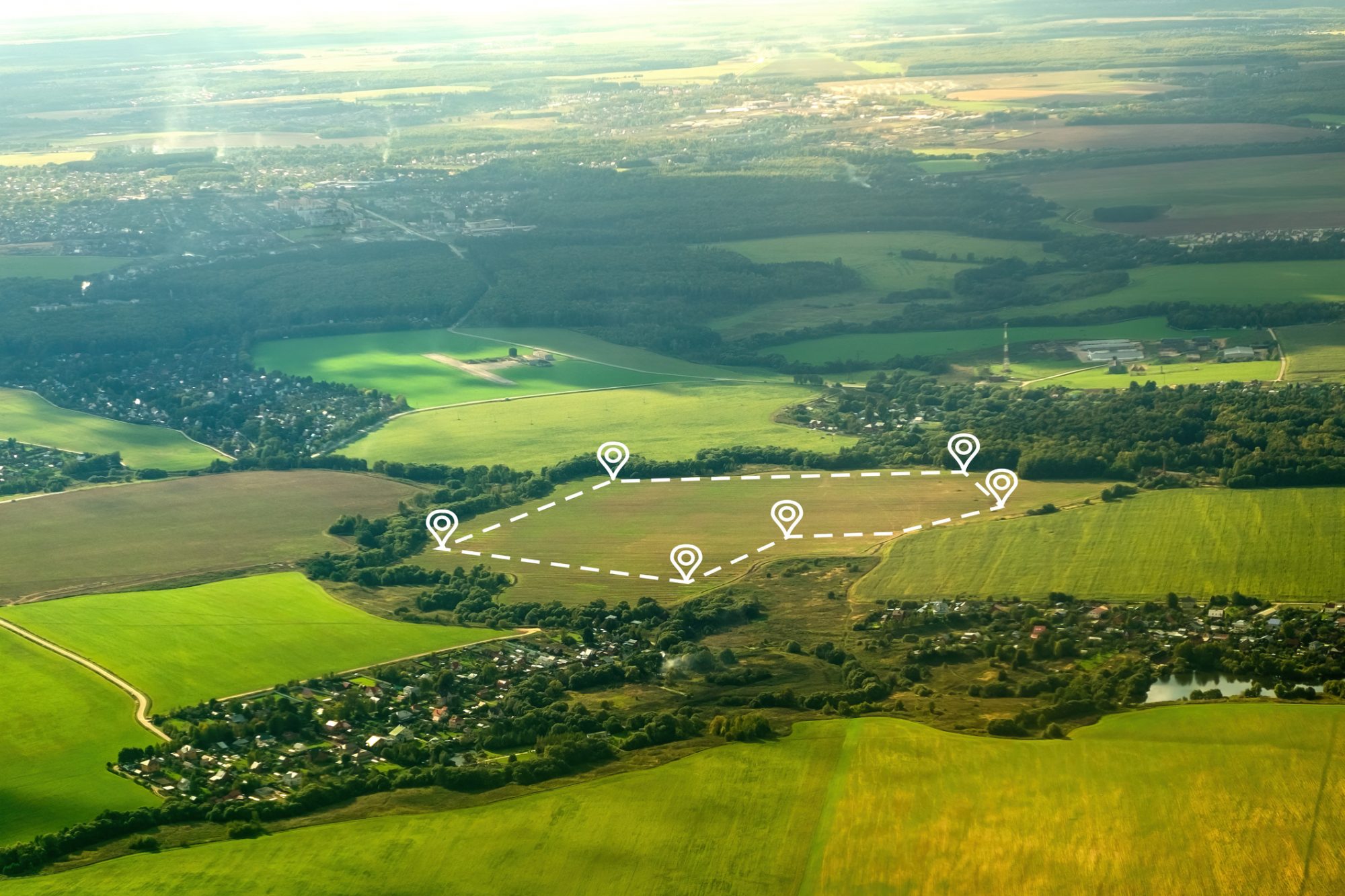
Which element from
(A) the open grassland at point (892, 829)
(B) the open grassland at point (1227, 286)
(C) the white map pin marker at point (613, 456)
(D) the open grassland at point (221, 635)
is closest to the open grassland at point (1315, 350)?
(B) the open grassland at point (1227, 286)

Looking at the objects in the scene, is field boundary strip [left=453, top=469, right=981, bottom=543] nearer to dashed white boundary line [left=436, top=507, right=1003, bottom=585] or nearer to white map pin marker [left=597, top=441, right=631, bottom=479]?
white map pin marker [left=597, top=441, right=631, bottom=479]

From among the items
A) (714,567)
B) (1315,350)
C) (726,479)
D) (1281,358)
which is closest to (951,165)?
(1315,350)

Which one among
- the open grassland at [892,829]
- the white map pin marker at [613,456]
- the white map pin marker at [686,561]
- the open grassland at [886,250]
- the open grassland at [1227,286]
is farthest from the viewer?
the open grassland at [886,250]

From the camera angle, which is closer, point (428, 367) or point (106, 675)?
point (106, 675)

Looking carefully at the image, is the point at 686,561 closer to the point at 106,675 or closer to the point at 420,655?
the point at 420,655

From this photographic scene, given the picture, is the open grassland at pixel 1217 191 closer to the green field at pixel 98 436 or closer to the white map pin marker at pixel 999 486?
the white map pin marker at pixel 999 486

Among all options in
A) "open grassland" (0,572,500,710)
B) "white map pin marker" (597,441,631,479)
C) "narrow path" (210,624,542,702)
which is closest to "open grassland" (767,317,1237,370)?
"white map pin marker" (597,441,631,479)
